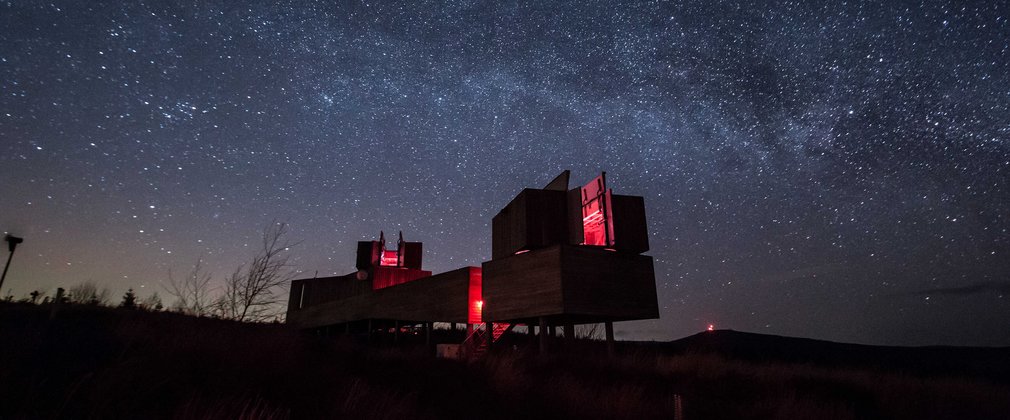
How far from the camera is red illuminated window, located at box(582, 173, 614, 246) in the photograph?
21.4 m

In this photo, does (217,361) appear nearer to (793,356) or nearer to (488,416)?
(488,416)

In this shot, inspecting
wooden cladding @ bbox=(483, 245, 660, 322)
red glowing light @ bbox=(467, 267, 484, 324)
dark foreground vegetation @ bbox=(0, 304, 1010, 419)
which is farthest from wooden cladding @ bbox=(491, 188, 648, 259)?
dark foreground vegetation @ bbox=(0, 304, 1010, 419)

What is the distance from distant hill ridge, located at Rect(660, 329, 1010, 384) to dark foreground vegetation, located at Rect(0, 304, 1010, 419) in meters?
39.6

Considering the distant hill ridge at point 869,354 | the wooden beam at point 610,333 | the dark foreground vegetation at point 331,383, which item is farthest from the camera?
the distant hill ridge at point 869,354

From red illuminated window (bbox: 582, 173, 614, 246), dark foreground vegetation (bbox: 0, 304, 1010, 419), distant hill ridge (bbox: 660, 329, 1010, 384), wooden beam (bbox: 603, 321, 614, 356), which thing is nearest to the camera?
dark foreground vegetation (bbox: 0, 304, 1010, 419)

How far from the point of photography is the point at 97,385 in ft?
19.0

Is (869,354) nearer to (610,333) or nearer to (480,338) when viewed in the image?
(610,333)

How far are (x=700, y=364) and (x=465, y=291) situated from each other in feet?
36.8

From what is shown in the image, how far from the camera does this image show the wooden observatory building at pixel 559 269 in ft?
66.1

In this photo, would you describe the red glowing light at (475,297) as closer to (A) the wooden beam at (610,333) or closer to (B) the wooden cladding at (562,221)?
(B) the wooden cladding at (562,221)

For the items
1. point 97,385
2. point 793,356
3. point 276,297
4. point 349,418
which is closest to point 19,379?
point 97,385

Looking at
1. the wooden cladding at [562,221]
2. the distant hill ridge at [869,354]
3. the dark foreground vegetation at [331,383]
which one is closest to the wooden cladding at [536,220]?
the wooden cladding at [562,221]

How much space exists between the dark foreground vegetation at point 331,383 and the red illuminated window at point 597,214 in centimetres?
519

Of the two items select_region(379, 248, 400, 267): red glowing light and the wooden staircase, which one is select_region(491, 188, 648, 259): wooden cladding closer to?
the wooden staircase
